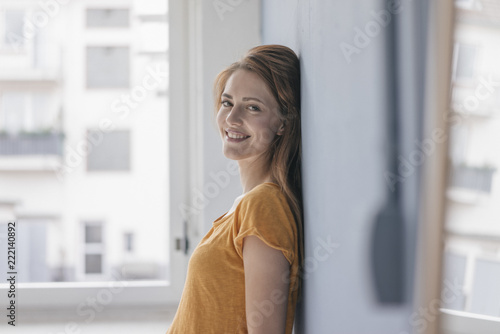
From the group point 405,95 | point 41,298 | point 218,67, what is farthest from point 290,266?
point 41,298

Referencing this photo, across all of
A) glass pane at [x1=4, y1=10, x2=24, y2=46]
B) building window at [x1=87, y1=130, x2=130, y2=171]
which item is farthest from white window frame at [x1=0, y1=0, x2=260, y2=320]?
glass pane at [x1=4, y1=10, x2=24, y2=46]

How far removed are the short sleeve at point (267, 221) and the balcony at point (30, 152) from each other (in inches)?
47.2

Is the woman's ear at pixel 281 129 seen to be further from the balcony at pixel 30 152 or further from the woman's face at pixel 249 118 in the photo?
the balcony at pixel 30 152

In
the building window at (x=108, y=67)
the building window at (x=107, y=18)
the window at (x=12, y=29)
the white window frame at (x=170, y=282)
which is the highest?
the building window at (x=107, y=18)

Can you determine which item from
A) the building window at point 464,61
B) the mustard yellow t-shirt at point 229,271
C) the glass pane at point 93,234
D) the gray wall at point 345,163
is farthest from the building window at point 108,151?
the building window at point 464,61

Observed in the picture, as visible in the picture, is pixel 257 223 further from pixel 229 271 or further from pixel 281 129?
pixel 281 129

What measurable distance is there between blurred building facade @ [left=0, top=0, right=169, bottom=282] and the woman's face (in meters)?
0.87

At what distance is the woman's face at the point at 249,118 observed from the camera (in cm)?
104

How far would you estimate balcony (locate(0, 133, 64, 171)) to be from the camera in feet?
6.29

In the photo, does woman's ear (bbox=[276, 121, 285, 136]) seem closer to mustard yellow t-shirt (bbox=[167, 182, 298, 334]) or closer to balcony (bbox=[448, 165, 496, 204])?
mustard yellow t-shirt (bbox=[167, 182, 298, 334])

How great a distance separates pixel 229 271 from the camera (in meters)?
0.98

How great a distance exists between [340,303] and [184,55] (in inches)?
53.6

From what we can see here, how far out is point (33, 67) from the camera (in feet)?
6.26

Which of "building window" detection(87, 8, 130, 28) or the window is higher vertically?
"building window" detection(87, 8, 130, 28)
